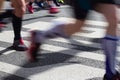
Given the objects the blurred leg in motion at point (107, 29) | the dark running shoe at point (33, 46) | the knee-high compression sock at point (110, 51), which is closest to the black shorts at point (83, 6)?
the blurred leg in motion at point (107, 29)

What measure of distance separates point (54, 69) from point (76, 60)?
482mm

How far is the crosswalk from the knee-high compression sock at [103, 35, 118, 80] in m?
0.30

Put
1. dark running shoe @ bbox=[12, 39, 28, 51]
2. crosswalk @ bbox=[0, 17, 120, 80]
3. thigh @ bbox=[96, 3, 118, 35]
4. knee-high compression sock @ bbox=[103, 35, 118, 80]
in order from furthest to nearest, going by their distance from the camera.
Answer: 1. dark running shoe @ bbox=[12, 39, 28, 51]
2. crosswalk @ bbox=[0, 17, 120, 80]
3. knee-high compression sock @ bbox=[103, 35, 118, 80]
4. thigh @ bbox=[96, 3, 118, 35]

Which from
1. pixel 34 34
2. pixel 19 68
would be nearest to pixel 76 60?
pixel 19 68

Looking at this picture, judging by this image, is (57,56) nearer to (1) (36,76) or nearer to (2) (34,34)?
(1) (36,76)

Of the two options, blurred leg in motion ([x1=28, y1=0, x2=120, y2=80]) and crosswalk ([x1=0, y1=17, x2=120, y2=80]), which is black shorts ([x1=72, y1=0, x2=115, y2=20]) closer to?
blurred leg in motion ([x1=28, y1=0, x2=120, y2=80])

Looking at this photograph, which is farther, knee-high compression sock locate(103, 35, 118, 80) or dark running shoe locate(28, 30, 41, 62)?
dark running shoe locate(28, 30, 41, 62)

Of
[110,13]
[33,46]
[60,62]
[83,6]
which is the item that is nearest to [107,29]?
[110,13]

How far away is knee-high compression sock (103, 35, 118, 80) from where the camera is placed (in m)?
3.28

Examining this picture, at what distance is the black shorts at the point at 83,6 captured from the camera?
318cm

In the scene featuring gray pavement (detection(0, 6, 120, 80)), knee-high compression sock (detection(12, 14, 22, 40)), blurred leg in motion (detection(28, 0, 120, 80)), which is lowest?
gray pavement (detection(0, 6, 120, 80))

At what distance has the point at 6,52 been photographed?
5.05 metres

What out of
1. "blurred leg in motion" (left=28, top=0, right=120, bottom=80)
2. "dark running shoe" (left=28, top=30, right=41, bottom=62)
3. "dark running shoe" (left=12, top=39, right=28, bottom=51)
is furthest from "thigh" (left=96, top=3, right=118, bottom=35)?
"dark running shoe" (left=12, top=39, right=28, bottom=51)

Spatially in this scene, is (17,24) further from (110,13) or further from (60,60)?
(110,13)
